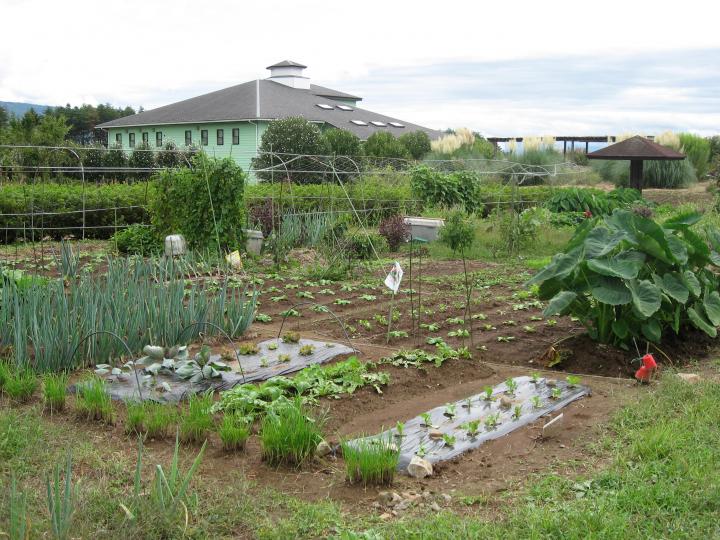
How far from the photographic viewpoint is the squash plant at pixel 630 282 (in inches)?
209

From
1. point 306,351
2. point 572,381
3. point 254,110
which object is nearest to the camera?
point 572,381

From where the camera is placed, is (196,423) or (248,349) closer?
(196,423)

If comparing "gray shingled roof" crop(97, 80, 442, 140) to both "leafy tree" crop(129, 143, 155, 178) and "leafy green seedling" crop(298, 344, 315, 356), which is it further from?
"leafy green seedling" crop(298, 344, 315, 356)

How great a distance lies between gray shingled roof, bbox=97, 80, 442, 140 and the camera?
113ft

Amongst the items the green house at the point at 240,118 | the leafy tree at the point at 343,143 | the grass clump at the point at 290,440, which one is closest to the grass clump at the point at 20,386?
the grass clump at the point at 290,440

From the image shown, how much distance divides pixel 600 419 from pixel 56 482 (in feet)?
9.31

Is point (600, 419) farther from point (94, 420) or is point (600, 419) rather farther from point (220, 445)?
point (94, 420)

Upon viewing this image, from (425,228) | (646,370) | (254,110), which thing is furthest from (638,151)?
(254,110)

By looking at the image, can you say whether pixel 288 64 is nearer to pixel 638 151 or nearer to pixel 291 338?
pixel 638 151

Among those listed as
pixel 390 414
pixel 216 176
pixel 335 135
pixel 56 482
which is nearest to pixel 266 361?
pixel 390 414

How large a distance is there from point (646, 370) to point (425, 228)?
8.49 meters

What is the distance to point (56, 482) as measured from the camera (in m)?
2.57

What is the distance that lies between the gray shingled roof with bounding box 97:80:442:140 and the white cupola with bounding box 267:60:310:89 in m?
1.51

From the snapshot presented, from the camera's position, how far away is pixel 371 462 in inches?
133
